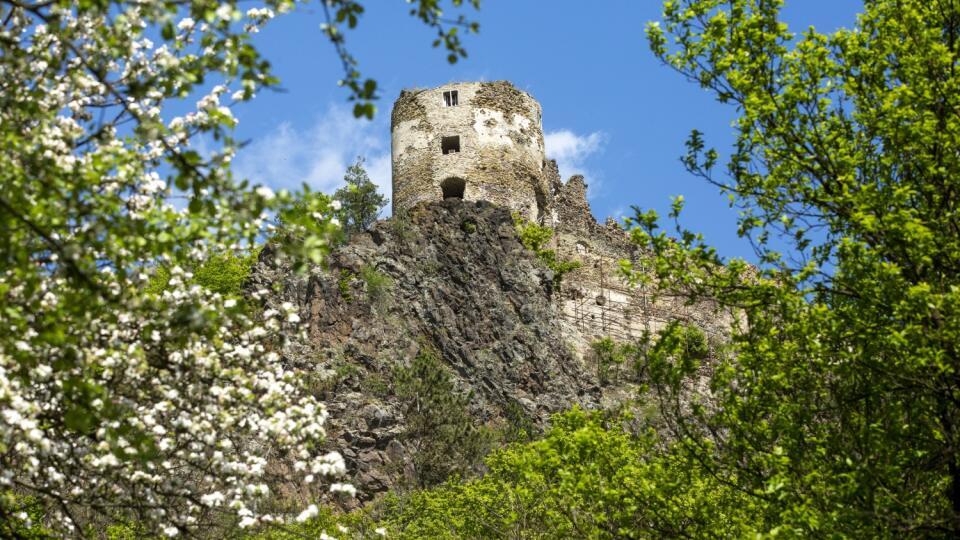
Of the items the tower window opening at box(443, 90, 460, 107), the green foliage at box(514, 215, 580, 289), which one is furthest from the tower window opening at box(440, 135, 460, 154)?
the green foliage at box(514, 215, 580, 289)

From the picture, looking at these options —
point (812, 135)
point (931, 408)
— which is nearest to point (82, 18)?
point (812, 135)

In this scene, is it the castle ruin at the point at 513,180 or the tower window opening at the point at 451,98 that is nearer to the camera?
the castle ruin at the point at 513,180

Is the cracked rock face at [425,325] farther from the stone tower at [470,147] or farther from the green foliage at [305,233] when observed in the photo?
the green foliage at [305,233]

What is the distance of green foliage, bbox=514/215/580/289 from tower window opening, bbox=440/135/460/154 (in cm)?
463

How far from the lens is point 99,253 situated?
Result: 762 centimetres

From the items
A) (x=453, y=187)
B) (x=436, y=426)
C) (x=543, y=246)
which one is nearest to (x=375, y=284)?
(x=436, y=426)

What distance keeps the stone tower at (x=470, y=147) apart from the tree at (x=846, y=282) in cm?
3418

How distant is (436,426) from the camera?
3231 cm

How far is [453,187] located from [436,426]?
17724 millimetres

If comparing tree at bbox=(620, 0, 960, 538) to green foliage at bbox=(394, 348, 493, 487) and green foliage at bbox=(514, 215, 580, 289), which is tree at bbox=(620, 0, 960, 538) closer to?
green foliage at bbox=(394, 348, 493, 487)

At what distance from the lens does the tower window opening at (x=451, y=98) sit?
49.2m

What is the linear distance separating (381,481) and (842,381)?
67.4ft

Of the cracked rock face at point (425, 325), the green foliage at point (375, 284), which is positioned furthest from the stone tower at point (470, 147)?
the green foliage at point (375, 284)

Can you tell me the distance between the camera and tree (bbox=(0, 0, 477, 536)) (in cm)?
694
